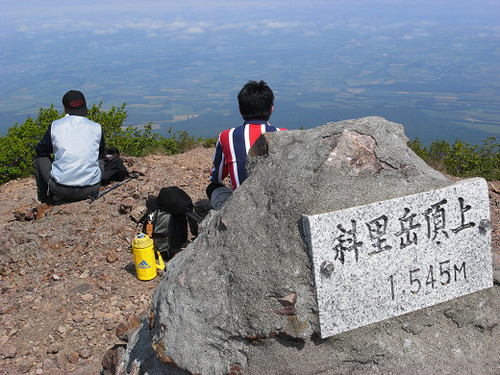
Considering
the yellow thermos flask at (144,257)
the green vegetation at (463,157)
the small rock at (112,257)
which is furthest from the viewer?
the green vegetation at (463,157)

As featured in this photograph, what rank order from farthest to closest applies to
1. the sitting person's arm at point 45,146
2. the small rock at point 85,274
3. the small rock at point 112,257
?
the sitting person's arm at point 45,146 < the small rock at point 112,257 < the small rock at point 85,274

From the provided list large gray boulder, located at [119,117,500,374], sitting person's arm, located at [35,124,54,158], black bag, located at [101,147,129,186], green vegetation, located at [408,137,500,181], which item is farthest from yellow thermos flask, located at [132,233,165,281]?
green vegetation, located at [408,137,500,181]

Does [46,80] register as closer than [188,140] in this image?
No

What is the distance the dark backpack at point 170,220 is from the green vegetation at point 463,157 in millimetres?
4890

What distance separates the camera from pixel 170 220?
18.9 ft

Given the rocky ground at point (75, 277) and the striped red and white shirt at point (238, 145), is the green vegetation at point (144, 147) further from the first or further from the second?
the striped red and white shirt at point (238, 145)

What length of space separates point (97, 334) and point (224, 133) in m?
2.34

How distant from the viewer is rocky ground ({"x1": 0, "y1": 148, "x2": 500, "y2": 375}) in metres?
4.52

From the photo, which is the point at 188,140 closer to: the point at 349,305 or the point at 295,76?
the point at 349,305

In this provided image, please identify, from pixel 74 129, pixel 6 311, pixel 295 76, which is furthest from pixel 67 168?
pixel 295 76

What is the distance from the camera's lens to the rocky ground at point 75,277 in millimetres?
4523

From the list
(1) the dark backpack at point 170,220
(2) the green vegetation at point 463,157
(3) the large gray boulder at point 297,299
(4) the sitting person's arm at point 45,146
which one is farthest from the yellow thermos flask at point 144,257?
(2) the green vegetation at point 463,157

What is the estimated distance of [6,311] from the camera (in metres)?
5.09

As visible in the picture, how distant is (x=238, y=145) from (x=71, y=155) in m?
2.99
